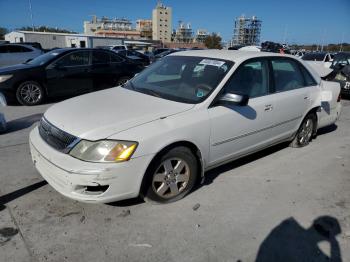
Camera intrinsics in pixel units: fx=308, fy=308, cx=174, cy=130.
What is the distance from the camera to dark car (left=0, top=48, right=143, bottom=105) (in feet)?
24.5

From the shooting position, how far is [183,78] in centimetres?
385

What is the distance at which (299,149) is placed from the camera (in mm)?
5012

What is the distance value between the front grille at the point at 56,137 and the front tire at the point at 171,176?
2.54ft

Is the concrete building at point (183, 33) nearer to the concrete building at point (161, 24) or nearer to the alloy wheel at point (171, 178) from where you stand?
the concrete building at point (161, 24)

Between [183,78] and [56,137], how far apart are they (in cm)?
169

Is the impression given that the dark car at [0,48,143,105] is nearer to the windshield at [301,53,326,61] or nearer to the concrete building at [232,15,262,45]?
the windshield at [301,53,326,61]

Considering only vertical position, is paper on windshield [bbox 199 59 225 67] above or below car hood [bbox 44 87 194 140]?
above

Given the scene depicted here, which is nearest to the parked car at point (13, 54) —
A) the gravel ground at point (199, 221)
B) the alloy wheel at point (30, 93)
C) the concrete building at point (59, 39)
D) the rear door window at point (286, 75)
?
the alloy wheel at point (30, 93)

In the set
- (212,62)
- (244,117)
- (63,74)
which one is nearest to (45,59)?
(63,74)

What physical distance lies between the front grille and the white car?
10 millimetres

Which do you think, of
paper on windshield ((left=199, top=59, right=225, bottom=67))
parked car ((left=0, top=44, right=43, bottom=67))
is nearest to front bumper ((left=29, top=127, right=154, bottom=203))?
paper on windshield ((left=199, top=59, right=225, bottom=67))

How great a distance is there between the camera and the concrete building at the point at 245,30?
89438 millimetres

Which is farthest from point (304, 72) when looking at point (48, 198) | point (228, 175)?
point (48, 198)

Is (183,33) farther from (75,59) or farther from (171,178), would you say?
Result: (171,178)
